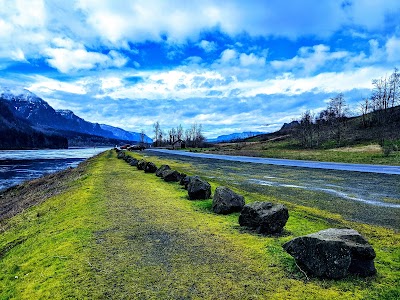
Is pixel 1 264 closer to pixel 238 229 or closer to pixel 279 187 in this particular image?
pixel 238 229

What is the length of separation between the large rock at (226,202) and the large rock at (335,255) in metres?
5.32

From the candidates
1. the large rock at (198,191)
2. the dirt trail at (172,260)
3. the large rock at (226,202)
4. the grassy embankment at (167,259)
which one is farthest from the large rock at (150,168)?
the large rock at (226,202)

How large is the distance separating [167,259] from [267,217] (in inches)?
133

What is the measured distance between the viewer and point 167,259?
7215mm

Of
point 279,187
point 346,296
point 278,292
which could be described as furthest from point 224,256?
point 279,187

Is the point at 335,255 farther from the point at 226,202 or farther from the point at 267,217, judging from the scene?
the point at 226,202

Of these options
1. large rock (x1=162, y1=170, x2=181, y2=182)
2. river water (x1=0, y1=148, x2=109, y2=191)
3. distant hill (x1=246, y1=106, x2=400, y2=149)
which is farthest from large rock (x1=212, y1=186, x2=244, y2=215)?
distant hill (x1=246, y1=106, x2=400, y2=149)

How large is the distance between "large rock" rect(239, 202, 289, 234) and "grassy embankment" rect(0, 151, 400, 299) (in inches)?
14.2

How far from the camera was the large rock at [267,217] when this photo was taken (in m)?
9.07

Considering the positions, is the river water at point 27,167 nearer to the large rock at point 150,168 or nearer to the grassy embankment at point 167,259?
the large rock at point 150,168

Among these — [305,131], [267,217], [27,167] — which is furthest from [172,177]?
[305,131]

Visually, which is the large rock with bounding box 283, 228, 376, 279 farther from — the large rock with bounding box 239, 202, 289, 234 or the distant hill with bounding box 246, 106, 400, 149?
the distant hill with bounding box 246, 106, 400, 149

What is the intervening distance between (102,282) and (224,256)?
111 inches

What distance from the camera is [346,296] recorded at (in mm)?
5527
